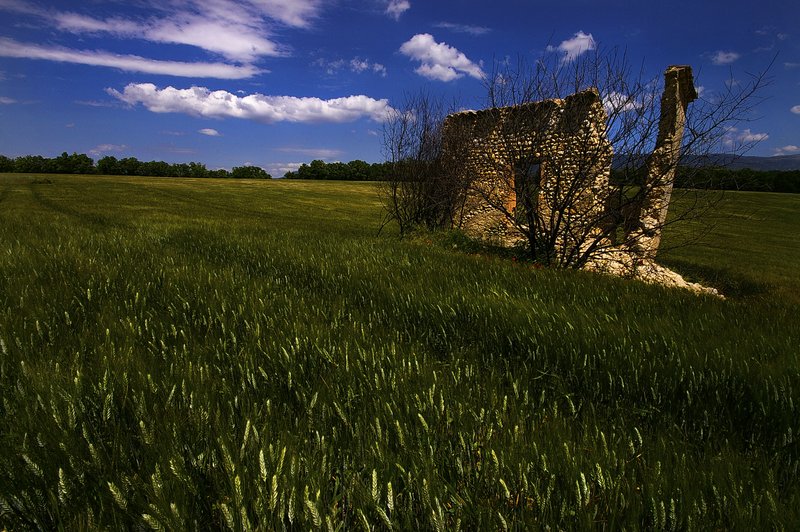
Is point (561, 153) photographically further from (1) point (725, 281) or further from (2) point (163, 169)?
(2) point (163, 169)

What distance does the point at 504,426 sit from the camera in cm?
150

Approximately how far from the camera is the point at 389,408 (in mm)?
1515

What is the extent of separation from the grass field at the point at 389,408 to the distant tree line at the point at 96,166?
338 feet

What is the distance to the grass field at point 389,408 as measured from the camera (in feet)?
3.49

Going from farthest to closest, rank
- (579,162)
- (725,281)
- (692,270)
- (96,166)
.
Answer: (96,166)
(692,270)
(725,281)
(579,162)

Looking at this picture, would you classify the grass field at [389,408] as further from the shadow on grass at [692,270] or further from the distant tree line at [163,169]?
the distant tree line at [163,169]

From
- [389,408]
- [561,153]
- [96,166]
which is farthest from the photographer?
[96,166]

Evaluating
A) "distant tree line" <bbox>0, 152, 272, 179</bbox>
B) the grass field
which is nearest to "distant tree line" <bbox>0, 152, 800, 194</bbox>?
"distant tree line" <bbox>0, 152, 272, 179</bbox>

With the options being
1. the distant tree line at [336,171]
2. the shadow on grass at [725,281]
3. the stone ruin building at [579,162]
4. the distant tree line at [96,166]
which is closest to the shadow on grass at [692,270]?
the shadow on grass at [725,281]

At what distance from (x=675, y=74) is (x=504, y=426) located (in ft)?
53.1

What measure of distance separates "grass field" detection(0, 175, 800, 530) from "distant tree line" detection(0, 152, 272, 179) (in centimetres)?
10314

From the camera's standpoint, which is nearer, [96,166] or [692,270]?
[692,270]

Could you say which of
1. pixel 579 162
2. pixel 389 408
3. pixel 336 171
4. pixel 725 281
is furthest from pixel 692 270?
pixel 336 171

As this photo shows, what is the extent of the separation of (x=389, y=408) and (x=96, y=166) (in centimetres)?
11356
